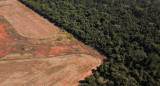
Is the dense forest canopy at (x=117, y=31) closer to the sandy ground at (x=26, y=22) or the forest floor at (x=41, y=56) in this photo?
the sandy ground at (x=26, y=22)

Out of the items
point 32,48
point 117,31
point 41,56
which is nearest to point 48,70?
point 41,56

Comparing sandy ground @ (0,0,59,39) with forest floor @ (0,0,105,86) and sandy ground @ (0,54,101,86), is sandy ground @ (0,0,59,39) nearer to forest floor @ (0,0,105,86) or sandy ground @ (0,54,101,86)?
forest floor @ (0,0,105,86)

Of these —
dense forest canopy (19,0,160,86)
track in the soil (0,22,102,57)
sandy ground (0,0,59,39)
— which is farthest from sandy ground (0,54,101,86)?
sandy ground (0,0,59,39)

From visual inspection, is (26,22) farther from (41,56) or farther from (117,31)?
(117,31)

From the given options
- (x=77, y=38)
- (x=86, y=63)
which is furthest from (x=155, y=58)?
(x=77, y=38)

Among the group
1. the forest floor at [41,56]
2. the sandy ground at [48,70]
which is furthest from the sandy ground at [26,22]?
the sandy ground at [48,70]

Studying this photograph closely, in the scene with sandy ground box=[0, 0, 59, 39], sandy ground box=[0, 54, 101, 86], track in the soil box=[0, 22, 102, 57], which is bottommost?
sandy ground box=[0, 54, 101, 86]
